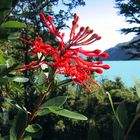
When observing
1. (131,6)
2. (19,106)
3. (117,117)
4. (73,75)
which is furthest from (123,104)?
(131,6)

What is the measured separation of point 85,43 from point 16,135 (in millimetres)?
374

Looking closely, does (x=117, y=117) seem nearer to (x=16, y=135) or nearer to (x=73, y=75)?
(x=73, y=75)

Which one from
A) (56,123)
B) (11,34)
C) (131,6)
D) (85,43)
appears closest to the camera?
(85,43)

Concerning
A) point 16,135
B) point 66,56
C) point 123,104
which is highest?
point 66,56

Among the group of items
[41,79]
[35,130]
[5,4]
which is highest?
[5,4]

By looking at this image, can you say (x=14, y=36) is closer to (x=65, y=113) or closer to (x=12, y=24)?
(x=12, y=24)

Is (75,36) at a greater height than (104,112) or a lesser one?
greater

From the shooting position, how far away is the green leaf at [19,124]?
1.24m

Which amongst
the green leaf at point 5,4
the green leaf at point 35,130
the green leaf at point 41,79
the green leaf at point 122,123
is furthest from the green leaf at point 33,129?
the green leaf at point 5,4

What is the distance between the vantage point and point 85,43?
3.47ft

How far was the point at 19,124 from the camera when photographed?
49.0 inches

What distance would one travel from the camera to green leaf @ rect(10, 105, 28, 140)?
1235 mm

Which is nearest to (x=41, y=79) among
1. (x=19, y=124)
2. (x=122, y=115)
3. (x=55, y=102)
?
(x=55, y=102)

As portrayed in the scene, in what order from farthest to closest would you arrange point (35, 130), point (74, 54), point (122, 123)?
point (35, 130), point (122, 123), point (74, 54)
